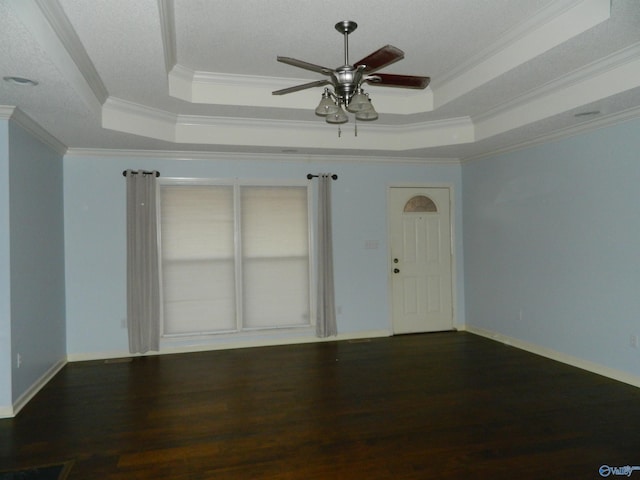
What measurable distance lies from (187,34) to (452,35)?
1977 mm

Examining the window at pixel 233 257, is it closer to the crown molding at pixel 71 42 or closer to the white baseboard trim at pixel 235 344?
the white baseboard trim at pixel 235 344

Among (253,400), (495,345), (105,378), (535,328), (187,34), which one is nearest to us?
(187,34)

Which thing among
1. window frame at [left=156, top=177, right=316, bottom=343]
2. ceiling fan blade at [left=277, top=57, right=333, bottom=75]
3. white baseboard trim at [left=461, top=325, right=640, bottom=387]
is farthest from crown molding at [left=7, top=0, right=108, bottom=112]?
white baseboard trim at [left=461, top=325, right=640, bottom=387]

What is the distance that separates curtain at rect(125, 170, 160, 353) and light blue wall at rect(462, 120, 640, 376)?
4.22m

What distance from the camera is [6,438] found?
312cm

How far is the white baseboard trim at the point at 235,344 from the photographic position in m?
5.08

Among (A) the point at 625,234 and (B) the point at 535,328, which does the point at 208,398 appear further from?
(A) the point at 625,234

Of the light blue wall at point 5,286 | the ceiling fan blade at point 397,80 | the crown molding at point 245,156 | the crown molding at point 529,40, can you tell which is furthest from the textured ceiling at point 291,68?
the ceiling fan blade at point 397,80

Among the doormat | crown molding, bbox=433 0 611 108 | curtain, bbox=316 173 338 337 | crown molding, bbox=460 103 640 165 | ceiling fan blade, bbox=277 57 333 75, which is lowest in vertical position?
the doormat

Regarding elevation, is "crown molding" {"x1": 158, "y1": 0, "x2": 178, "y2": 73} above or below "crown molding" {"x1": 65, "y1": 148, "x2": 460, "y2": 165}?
above

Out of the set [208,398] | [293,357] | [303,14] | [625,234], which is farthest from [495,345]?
[303,14]

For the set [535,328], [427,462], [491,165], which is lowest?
[427,462]

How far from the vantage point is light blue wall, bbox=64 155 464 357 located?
5.04m

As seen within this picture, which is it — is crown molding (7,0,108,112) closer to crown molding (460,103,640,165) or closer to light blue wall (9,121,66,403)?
light blue wall (9,121,66,403)
